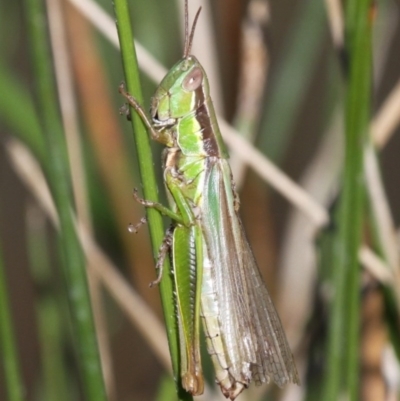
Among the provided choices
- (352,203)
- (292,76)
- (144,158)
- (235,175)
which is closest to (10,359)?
(144,158)

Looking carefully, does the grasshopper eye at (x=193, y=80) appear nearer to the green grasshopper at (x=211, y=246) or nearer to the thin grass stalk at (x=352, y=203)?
the green grasshopper at (x=211, y=246)

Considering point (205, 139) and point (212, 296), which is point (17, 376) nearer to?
point (212, 296)

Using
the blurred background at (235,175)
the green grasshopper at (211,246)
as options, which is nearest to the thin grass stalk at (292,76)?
the blurred background at (235,175)

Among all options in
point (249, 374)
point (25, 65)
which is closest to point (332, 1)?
point (249, 374)

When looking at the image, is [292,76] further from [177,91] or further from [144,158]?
[144,158]

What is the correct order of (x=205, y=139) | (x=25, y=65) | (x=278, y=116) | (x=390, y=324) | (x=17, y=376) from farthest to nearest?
(x=25, y=65), (x=278, y=116), (x=390, y=324), (x=205, y=139), (x=17, y=376)

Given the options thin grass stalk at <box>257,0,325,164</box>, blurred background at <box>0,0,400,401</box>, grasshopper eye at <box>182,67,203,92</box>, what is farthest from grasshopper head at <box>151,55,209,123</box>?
thin grass stalk at <box>257,0,325,164</box>
